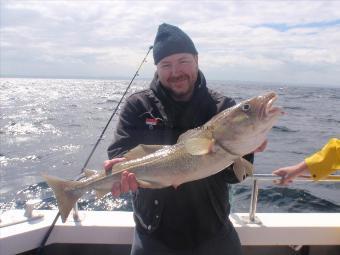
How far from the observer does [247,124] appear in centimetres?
332

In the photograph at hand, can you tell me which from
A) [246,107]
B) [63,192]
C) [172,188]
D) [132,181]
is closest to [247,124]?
[246,107]

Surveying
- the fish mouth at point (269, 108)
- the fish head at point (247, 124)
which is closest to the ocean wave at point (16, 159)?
the fish head at point (247, 124)

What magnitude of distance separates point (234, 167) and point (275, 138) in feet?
49.3

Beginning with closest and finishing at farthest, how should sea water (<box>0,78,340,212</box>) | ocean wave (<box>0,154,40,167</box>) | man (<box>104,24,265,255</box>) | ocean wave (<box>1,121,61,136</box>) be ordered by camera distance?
man (<box>104,24,265,255</box>)
sea water (<box>0,78,340,212</box>)
ocean wave (<box>0,154,40,167</box>)
ocean wave (<box>1,121,61,136</box>)

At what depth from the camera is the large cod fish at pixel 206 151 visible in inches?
130

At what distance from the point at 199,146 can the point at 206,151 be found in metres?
0.07

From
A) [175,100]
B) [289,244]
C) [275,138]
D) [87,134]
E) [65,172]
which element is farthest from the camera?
[87,134]

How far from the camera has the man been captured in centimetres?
377

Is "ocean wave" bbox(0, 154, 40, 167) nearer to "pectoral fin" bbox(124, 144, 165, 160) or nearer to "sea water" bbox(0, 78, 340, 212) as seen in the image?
"sea water" bbox(0, 78, 340, 212)

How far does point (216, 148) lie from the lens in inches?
134

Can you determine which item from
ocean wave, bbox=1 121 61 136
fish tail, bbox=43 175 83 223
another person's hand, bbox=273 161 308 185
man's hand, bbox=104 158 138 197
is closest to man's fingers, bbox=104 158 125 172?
man's hand, bbox=104 158 138 197

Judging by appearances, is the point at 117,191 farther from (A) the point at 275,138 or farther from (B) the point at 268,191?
(A) the point at 275,138

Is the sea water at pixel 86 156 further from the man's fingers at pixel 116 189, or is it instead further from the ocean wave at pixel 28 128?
the man's fingers at pixel 116 189

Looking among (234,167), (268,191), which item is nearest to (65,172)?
(268,191)
